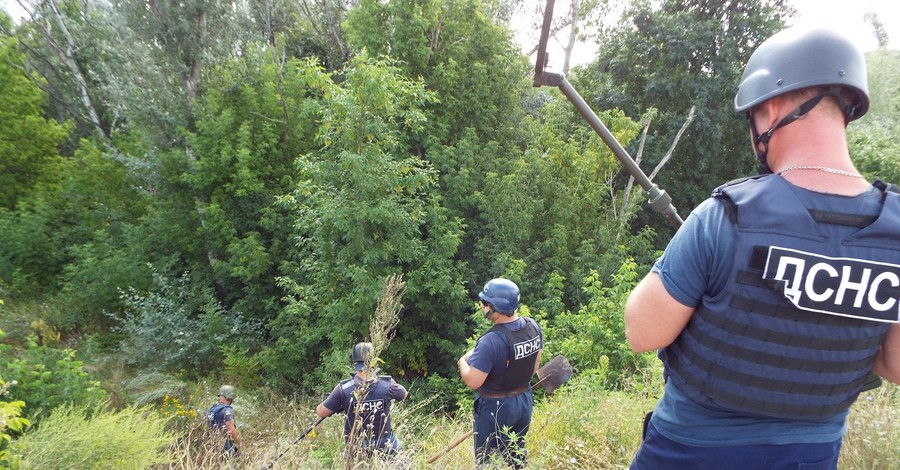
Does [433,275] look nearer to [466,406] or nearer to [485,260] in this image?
[485,260]

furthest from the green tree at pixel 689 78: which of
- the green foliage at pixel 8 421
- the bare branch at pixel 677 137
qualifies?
the green foliage at pixel 8 421

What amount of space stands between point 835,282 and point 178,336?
36.9 ft

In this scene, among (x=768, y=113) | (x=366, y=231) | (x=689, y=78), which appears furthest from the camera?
(x=689, y=78)

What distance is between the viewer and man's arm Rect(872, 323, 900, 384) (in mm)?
1216

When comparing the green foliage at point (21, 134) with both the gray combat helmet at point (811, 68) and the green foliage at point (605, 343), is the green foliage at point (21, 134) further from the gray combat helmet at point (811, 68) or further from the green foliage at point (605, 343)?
the gray combat helmet at point (811, 68)

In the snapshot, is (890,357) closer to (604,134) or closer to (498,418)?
(604,134)

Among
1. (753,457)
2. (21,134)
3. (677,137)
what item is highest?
(21,134)

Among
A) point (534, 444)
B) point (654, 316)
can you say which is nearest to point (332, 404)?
point (534, 444)

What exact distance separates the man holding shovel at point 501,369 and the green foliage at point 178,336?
7807 millimetres

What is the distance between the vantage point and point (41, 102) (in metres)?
13.9

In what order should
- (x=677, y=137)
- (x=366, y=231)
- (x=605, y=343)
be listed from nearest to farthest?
(x=605, y=343), (x=366, y=231), (x=677, y=137)

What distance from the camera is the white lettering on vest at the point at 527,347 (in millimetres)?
3615

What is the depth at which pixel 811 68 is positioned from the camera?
1267mm

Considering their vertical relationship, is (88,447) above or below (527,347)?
below
